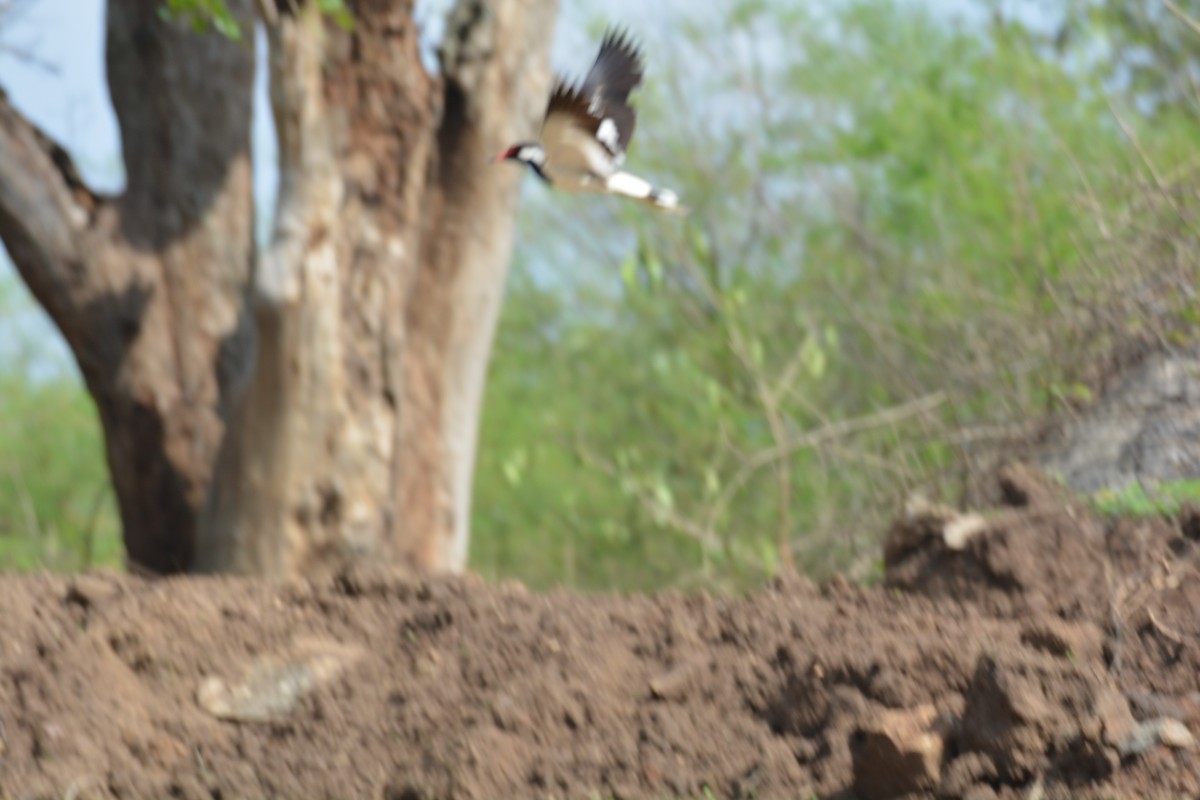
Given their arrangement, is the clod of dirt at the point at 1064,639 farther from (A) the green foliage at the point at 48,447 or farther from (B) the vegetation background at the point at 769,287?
(A) the green foliage at the point at 48,447

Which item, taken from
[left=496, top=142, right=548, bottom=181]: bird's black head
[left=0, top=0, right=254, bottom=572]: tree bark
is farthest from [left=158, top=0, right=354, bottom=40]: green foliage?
[left=496, top=142, right=548, bottom=181]: bird's black head

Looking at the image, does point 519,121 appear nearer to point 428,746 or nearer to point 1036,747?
point 428,746

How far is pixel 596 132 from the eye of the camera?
397 cm

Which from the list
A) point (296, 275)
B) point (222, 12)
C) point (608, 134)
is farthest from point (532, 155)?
point (296, 275)

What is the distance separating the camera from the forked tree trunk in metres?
5.89

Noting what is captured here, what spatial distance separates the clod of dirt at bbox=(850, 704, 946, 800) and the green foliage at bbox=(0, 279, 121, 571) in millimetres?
10057

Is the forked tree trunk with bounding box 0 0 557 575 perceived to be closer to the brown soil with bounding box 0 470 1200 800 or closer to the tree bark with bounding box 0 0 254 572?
the tree bark with bounding box 0 0 254 572

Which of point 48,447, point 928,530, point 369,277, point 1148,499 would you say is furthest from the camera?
point 48,447

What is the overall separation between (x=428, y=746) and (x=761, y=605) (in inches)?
40.0

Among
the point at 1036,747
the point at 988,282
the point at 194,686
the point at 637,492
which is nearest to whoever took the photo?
the point at 1036,747

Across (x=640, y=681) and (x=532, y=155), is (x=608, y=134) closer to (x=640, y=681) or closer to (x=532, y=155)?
(x=532, y=155)

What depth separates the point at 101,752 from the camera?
3.69m

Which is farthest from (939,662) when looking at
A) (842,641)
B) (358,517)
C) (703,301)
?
(703,301)

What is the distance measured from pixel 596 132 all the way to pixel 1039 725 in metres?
1.88
